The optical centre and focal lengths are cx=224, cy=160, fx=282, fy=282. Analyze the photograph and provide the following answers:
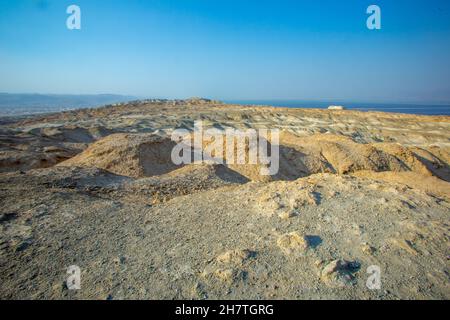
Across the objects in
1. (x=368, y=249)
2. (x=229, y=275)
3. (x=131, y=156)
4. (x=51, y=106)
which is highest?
(x=51, y=106)

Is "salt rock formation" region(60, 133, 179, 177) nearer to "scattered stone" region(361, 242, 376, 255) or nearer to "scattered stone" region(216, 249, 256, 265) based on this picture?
"scattered stone" region(216, 249, 256, 265)

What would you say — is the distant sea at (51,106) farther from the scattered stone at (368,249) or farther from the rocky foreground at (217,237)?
the scattered stone at (368,249)

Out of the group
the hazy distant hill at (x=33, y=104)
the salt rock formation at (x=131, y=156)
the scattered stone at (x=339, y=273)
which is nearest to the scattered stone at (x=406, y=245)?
the scattered stone at (x=339, y=273)

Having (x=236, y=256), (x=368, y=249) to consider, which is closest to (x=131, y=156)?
(x=236, y=256)

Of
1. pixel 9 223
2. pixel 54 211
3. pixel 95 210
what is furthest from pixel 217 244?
pixel 9 223

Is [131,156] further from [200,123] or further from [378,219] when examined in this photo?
[200,123]

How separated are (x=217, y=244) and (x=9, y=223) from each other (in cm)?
288

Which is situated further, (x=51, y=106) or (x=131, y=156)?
(x=51, y=106)

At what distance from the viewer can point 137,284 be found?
9.36 ft

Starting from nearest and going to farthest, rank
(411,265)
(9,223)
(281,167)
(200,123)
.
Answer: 1. (411,265)
2. (9,223)
3. (281,167)
4. (200,123)

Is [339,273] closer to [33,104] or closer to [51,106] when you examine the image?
[51,106]

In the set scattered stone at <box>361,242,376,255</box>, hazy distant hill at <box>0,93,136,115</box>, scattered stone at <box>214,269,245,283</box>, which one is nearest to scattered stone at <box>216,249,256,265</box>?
scattered stone at <box>214,269,245,283</box>

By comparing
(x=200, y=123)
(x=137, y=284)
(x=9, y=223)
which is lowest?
(x=137, y=284)

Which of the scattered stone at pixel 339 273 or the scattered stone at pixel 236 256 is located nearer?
the scattered stone at pixel 339 273
